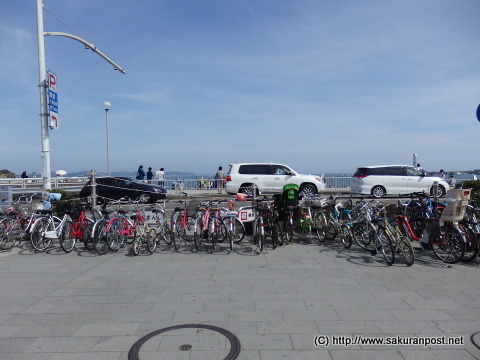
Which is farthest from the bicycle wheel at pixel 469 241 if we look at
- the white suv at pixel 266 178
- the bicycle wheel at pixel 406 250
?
the white suv at pixel 266 178

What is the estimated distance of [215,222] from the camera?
7566mm

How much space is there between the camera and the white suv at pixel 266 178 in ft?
54.9

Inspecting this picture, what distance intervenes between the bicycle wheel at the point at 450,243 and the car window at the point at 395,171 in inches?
452

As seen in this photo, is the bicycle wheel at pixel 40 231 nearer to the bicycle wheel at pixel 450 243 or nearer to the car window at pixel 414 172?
the bicycle wheel at pixel 450 243

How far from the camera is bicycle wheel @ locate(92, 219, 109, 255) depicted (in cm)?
743

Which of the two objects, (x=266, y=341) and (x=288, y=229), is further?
(x=288, y=229)

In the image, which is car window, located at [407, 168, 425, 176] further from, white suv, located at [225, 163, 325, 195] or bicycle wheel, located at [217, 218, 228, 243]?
bicycle wheel, located at [217, 218, 228, 243]

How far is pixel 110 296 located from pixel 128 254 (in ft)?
8.10

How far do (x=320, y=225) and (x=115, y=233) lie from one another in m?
4.65

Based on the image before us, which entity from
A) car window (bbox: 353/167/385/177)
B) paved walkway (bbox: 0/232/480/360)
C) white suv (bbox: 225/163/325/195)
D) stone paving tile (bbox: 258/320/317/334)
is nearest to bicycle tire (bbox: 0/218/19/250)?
paved walkway (bbox: 0/232/480/360)

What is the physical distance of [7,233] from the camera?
7.85 metres

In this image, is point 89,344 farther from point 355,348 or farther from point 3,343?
point 355,348

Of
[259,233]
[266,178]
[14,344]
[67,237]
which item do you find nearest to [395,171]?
[266,178]
